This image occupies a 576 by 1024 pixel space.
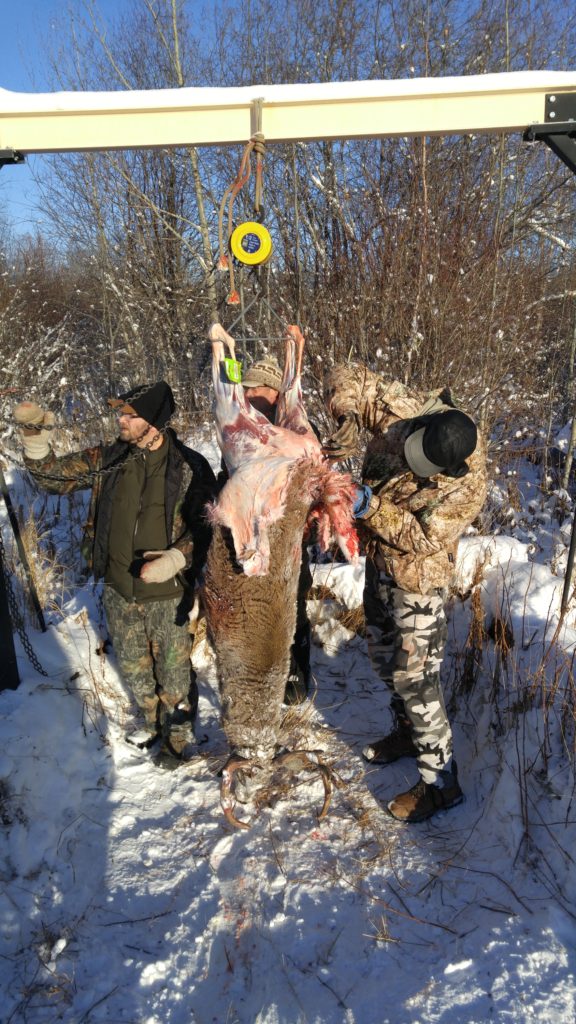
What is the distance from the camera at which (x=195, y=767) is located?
11.2 feet

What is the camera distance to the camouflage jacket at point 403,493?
2.73 metres

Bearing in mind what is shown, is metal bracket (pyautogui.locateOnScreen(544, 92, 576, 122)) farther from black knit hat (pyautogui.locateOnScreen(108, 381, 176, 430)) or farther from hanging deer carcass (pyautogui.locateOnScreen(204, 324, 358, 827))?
black knit hat (pyautogui.locateOnScreen(108, 381, 176, 430))

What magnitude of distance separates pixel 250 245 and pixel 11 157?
132 centimetres

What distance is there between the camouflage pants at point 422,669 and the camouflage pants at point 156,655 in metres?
1.33

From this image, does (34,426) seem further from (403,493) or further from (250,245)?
(403,493)

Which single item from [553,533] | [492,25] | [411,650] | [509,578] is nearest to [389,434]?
[411,650]

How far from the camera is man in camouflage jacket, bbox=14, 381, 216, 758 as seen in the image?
10.5ft

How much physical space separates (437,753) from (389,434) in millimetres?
1704

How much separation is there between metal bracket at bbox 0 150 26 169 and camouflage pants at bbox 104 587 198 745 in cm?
236

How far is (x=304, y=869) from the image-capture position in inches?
107

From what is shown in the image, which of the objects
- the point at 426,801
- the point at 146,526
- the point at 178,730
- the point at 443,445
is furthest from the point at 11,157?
the point at 426,801

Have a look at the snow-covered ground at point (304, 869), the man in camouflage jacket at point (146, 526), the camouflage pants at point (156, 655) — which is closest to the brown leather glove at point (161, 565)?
the man in camouflage jacket at point (146, 526)

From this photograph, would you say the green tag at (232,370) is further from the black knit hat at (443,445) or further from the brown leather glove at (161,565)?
the brown leather glove at (161,565)

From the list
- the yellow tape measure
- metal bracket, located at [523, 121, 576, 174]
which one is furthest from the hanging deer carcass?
metal bracket, located at [523, 121, 576, 174]
